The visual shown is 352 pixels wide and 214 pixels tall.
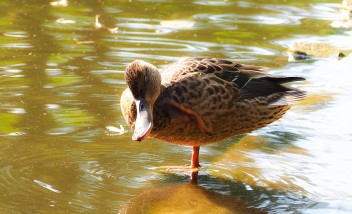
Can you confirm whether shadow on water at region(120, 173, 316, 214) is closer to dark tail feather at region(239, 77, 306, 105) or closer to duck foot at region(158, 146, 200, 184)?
duck foot at region(158, 146, 200, 184)

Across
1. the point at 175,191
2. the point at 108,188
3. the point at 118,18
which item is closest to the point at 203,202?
the point at 175,191

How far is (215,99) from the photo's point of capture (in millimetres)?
5945

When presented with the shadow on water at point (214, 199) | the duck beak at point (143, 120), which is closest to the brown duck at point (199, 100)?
the duck beak at point (143, 120)

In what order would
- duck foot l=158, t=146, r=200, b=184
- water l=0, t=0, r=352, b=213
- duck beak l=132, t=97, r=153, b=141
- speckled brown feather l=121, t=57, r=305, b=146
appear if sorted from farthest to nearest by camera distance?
duck foot l=158, t=146, r=200, b=184
speckled brown feather l=121, t=57, r=305, b=146
water l=0, t=0, r=352, b=213
duck beak l=132, t=97, r=153, b=141

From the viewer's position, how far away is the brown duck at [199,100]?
5504mm

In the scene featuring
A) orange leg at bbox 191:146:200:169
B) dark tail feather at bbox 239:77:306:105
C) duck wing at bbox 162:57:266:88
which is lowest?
orange leg at bbox 191:146:200:169

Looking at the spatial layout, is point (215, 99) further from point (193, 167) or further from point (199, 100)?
point (193, 167)

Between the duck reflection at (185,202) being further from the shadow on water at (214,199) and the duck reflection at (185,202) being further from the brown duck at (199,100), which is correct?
the brown duck at (199,100)

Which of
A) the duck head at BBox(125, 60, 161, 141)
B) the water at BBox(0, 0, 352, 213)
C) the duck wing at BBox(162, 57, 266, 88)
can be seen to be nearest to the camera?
the duck head at BBox(125, 60, 161, 141)

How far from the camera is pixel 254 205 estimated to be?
5559 mm

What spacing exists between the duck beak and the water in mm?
551

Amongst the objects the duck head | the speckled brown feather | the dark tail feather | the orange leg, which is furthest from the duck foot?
the duck head

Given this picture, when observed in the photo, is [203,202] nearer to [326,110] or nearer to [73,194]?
[73,194]

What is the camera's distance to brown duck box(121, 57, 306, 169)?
5504mm
